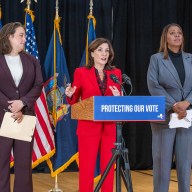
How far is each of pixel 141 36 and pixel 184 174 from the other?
3.30 metres

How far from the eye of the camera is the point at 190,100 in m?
3.50

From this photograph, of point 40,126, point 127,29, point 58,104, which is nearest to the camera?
point 40,126

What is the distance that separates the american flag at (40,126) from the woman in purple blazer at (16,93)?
4.46 ft

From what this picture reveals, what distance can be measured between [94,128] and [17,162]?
27.3 inches

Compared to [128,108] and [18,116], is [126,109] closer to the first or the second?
[128,108]

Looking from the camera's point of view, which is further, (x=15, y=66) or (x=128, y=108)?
(x=15, y=66)

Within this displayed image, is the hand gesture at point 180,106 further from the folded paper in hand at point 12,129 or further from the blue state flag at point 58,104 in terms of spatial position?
the blue state flag at point 58,104

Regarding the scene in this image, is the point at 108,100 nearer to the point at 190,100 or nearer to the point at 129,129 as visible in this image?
the point at 190,100

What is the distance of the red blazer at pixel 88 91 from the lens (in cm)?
329

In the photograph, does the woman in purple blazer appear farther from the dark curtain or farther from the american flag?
the dark curtain

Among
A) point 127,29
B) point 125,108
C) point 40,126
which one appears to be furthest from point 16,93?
point 127,29

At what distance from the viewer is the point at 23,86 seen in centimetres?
344

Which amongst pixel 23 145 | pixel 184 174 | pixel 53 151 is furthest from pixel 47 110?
pixel 184 174

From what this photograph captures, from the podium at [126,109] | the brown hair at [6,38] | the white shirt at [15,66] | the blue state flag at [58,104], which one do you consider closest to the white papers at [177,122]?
the podium at [126,109]
